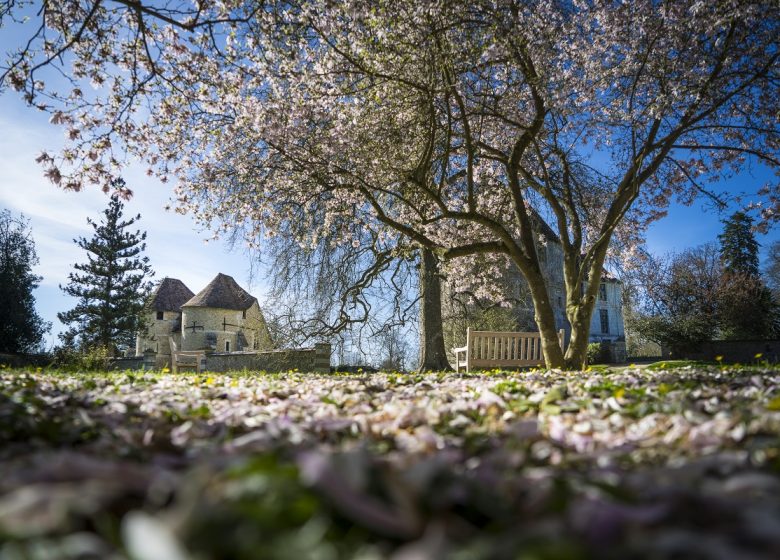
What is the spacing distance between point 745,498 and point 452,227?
10.2 meters

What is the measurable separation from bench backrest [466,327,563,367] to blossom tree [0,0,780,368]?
63.3 inches

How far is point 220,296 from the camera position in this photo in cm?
3152

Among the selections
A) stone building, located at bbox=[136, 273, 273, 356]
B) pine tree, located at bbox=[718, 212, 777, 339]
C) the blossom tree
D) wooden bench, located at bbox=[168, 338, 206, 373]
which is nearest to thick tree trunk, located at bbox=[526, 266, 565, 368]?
the blossom tree

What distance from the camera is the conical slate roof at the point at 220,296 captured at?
30.8 meters

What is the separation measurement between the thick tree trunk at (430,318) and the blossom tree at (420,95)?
2071 mm

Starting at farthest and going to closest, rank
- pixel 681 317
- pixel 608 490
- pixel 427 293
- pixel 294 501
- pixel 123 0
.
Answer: pixel 681 317
pixel 427 293
pixel 123 0
pixel 608 490
pixel 294 501

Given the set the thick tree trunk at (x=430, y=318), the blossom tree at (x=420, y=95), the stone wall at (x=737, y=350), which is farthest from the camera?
the stone wall at (x=737, y=350)

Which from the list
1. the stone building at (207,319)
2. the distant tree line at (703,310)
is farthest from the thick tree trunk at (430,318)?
the stone building at (207,319)

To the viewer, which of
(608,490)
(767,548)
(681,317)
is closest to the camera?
(767,548)

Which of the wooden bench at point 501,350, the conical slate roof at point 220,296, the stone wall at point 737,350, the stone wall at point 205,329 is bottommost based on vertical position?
the stone wall at point 737,350

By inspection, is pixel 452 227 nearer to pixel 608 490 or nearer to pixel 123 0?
pixel 123 0

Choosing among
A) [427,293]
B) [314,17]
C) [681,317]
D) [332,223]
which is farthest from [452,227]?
[681,317]

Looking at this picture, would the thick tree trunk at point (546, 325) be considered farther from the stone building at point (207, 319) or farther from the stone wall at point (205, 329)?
the stone wall at point (205, 329)

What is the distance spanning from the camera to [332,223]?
1126cm
